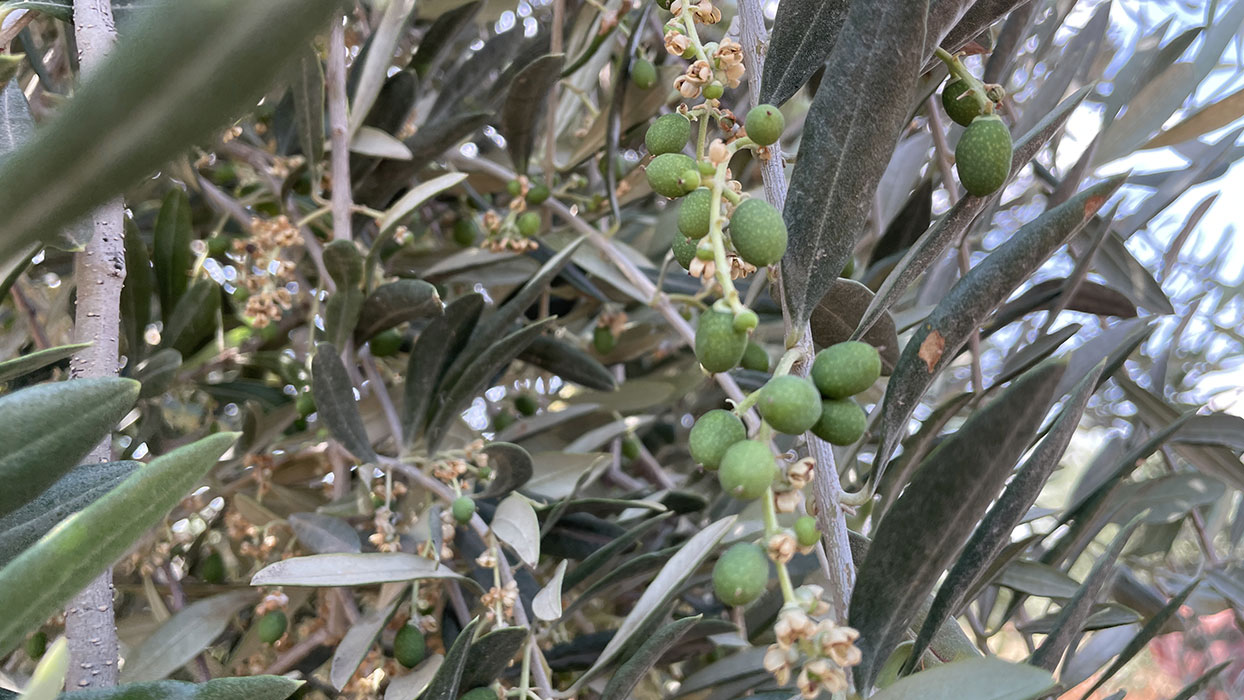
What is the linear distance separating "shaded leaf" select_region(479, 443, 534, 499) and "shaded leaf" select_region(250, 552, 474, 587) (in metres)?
0.16

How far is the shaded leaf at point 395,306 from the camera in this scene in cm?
112

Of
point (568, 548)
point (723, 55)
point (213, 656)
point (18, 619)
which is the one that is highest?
point (723, 55)

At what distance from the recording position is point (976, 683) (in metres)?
0.53

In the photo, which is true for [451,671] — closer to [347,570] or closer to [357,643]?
[347,570]

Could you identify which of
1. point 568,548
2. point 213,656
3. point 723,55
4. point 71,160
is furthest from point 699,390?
point 71,160

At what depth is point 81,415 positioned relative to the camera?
1.58 ft

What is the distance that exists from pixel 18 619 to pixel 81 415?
0.37 feet

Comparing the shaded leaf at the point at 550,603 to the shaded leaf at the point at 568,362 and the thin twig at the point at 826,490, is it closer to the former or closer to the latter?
the thin twig at the point at 826,490

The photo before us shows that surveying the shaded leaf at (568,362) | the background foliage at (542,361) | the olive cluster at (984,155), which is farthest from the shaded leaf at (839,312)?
the shaded leaf at (568,362)

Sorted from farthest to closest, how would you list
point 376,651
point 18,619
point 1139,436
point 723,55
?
point 1139,436 < point 376,651 < point 723,55 < point 18,619

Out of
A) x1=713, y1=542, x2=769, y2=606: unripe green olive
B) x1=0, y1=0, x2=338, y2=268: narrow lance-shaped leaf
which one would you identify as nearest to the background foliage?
x1=0, y1=0, x2=338, y2=268: narrow lance-shaped leaf

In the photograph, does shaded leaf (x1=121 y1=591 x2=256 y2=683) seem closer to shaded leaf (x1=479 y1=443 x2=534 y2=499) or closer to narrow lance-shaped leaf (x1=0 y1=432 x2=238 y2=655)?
shaded leaf (x1=479 y1=443 x2=534 y2=499)

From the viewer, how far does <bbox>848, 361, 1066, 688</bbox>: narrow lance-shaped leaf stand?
0.51m

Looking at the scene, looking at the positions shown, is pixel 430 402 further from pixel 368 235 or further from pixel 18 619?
pixel 18 619
